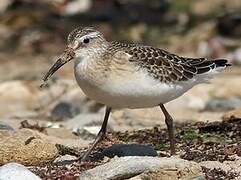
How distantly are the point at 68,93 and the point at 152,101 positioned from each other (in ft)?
21.5

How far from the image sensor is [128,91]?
8023mm

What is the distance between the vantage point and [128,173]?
24.2ft

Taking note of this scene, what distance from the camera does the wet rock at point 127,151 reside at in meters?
8.68

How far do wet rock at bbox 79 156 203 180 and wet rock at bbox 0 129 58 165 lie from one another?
119cm

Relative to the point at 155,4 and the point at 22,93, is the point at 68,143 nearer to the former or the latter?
the point at 22,93

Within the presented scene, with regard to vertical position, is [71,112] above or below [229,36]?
below

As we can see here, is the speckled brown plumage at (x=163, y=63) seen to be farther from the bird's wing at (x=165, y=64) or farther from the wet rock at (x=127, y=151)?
the wet rock at (x=127, y=151)

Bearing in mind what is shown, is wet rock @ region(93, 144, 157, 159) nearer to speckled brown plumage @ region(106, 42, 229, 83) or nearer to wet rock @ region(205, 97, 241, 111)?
speckled brown plumage @ region(106, 42, 229, 83)

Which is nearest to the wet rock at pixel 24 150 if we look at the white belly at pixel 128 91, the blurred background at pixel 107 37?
the white belly at pixel 128 91

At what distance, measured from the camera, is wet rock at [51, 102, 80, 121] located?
44.5 ft

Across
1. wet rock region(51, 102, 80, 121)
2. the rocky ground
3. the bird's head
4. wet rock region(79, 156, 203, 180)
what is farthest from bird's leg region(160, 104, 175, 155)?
wet rock region(51, 102, 80, 121)

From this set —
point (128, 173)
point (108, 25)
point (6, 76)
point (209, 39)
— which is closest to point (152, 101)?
point (128, 173)

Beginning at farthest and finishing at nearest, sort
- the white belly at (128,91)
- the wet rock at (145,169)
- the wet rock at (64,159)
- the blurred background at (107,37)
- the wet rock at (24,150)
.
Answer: the blurred background at (107,37), the wet rock at (64,159), the wet rock at (24,150), the white belly at (128,91), the wet rock at (145,169)

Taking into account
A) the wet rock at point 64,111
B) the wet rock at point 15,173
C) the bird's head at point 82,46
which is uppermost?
the wet rock at point 64,111
